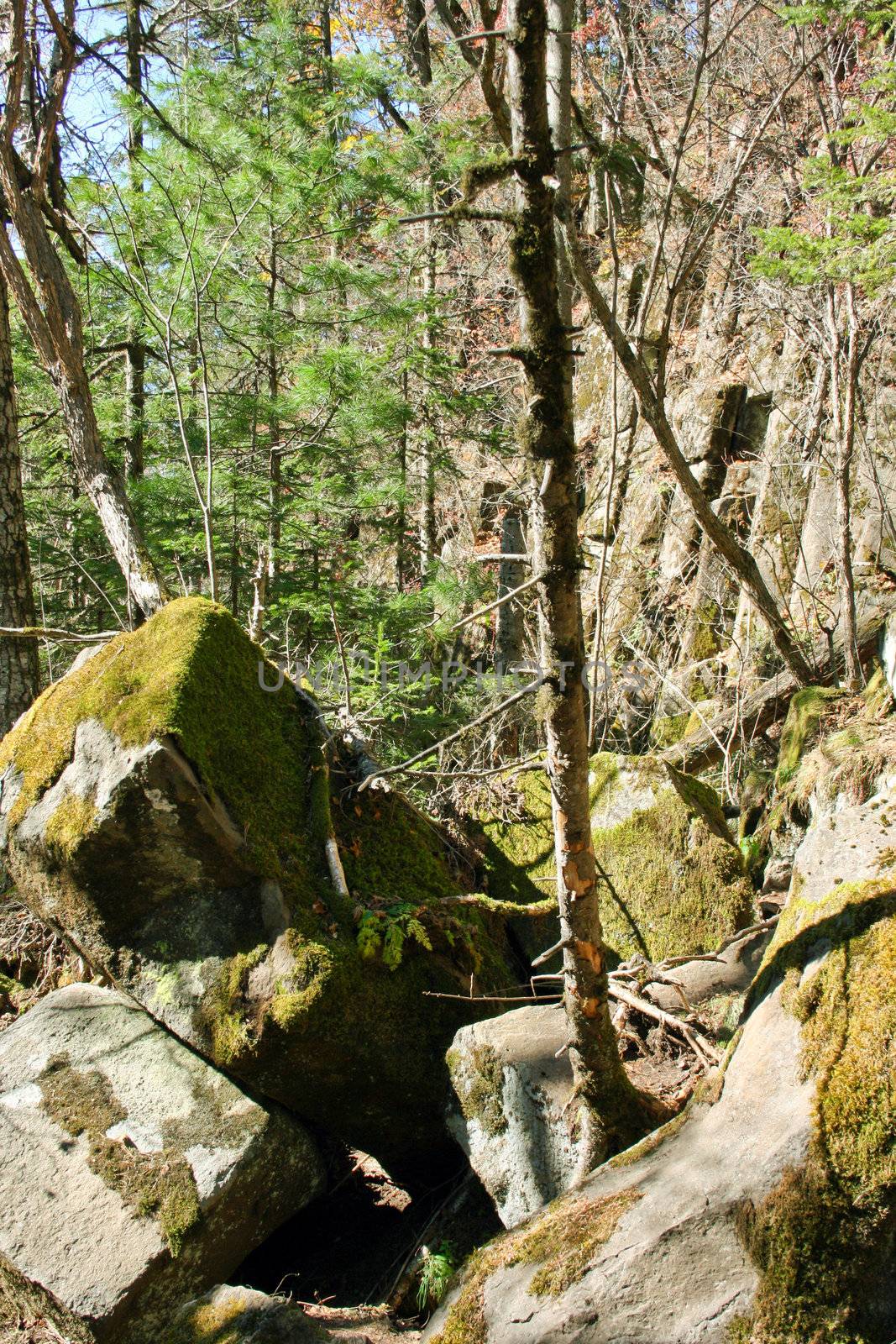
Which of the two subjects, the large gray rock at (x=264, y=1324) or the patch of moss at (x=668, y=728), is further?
the patch of moss at (x=668, y=728)

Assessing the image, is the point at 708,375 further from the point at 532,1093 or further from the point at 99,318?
the point at 532,1093

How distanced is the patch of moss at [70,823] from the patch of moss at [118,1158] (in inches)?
38.2

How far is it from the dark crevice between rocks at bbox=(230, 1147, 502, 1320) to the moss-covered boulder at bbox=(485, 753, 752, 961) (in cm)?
135

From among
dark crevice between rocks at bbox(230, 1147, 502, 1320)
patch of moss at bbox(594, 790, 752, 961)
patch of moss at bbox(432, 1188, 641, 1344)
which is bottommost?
dark crevice between rocks at bbox(230, 1147, 502, 1320)

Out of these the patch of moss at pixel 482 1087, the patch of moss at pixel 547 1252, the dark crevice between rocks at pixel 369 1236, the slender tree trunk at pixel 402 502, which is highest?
the slender tree trunk at pixel 402 502

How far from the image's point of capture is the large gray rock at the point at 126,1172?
3211 millimetres

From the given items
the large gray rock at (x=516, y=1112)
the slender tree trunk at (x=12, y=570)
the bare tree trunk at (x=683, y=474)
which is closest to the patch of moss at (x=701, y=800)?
the bare tree trunk at (x=683, y=474)

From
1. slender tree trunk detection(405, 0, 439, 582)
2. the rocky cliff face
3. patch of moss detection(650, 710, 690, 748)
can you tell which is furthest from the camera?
slender tree trunk detection(405, 0, 439, 582)

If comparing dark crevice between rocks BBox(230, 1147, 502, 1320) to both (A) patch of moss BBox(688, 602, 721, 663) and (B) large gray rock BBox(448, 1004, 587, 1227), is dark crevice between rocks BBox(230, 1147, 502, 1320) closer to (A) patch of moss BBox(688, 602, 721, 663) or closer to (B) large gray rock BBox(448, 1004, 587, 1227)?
(B) large gray rock BBox(448, 1004, 587, 1227)

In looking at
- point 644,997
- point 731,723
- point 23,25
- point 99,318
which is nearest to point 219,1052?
point 644,997

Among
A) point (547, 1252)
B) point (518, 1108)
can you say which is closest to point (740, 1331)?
point (547, 1252)

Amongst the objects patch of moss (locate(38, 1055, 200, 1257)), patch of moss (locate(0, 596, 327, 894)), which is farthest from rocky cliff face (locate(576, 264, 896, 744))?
patch of moss (locate(38, 1055, 200, 1257))

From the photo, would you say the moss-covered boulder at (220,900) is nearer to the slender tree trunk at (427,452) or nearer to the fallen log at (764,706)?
the fallen log at (764,706)

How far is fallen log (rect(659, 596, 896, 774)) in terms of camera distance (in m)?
6.20
